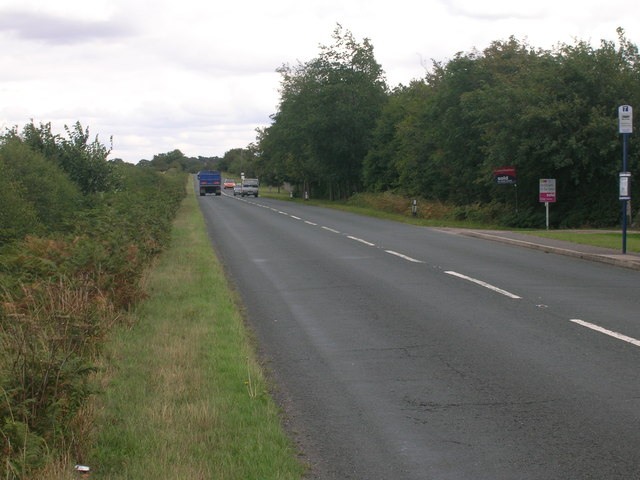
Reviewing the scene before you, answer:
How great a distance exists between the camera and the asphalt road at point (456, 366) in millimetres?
5055

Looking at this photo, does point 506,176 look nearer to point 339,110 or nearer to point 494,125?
point 494,125

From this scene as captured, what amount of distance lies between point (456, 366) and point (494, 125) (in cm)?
→ 2766

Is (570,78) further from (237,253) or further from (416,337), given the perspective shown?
(416,337)

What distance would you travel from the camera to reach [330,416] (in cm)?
594

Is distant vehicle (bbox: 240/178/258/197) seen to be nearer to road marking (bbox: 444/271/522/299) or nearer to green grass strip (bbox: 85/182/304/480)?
road marking (bbox: 444/271/522/299)

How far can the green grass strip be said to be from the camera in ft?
15.4

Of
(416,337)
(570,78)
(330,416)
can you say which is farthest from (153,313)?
(570,78)

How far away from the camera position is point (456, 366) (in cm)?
750

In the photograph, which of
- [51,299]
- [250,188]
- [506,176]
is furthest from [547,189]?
[250,188]

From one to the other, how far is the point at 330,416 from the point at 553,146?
2622cm

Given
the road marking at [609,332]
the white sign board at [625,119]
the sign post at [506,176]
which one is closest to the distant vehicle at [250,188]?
the sign post at [506,176]

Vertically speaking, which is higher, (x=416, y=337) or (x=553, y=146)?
(x=553, y=146)

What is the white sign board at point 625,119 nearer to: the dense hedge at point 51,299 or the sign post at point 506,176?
the dense hedge at point 51,299

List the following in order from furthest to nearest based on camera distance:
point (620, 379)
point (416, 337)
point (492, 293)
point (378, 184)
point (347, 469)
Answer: point (378, 184) → point (492, 293) → point (416, 337) → point (620, 379) → point (347, 469)
